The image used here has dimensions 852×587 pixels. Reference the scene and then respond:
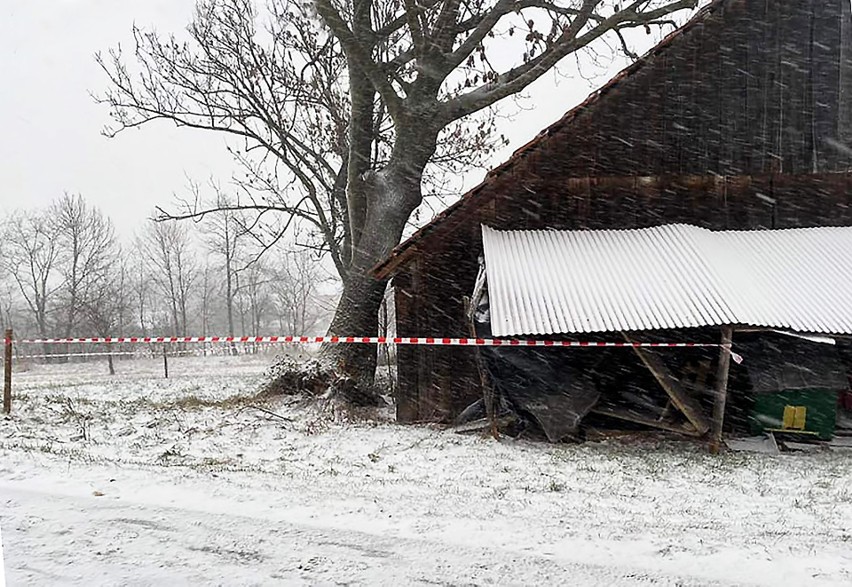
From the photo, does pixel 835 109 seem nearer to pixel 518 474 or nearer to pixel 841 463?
pixel 841 463

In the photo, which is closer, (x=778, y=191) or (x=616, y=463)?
(x=616, y=463)

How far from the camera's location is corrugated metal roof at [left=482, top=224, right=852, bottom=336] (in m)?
8.43

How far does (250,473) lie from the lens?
6355 mm

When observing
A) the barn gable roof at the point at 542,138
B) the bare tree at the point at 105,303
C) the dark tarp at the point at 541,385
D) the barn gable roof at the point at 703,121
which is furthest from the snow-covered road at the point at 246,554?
the bare tree at the point at 105,303

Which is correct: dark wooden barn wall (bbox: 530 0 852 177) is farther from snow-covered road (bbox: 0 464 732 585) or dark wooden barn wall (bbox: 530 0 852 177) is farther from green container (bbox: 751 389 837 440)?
snow-covered road (bbox: 0 464 732 585)

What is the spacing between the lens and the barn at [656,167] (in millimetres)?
10938

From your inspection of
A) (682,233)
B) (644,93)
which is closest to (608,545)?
(682,233)

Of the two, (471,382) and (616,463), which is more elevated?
(471,382)

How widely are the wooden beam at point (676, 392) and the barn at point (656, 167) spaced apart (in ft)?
9.36

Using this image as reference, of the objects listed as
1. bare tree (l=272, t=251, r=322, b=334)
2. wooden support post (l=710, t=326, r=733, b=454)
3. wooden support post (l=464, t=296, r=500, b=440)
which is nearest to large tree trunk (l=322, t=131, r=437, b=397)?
wooden support post (l=464, t=296, r=500, b=440)

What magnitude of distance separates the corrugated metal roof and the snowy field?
1703mm

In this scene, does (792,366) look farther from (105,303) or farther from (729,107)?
(105,303)

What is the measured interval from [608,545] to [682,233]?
24.0ft

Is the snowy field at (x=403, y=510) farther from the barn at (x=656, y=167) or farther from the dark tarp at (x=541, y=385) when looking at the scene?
the barn at (x=656, y=167)
